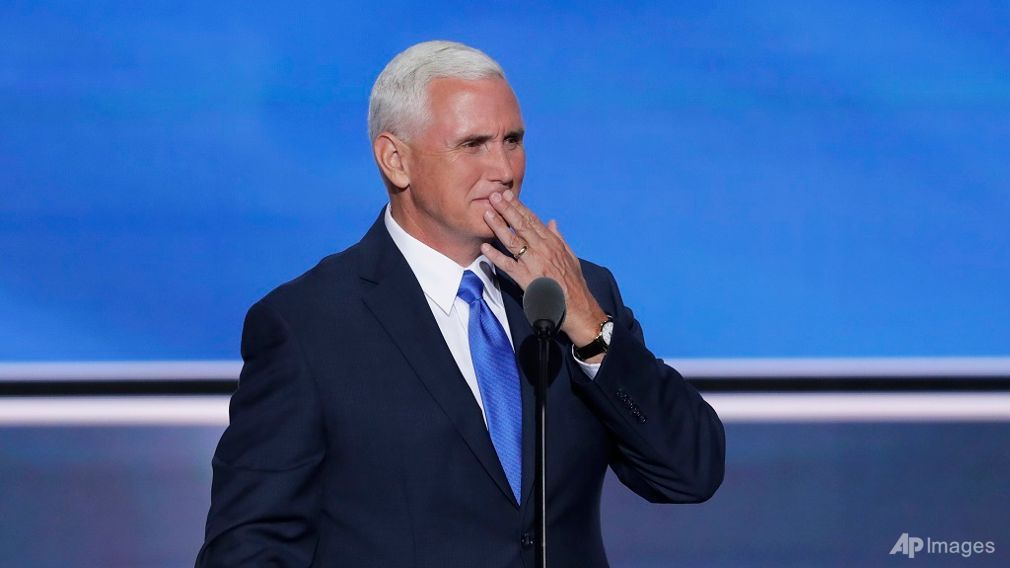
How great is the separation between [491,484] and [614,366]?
0.74 feet

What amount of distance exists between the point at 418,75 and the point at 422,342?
37cm

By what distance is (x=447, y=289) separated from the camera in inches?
69.2

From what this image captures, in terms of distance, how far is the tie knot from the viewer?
176 centimetres

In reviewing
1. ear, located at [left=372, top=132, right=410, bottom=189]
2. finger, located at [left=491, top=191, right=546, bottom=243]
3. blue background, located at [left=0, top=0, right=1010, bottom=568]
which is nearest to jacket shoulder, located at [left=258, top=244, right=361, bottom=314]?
ear, located at [left=372, top=132, right=410, bottom=189]

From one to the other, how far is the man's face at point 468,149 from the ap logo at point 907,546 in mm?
Result: 1699

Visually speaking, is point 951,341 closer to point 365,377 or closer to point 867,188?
point 867,188

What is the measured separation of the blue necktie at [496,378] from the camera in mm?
1659

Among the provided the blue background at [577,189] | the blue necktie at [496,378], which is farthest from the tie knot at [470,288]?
the blue background at [577,189]

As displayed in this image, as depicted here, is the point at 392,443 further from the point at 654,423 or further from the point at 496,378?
the point at 654,423

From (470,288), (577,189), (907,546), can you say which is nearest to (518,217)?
(470,288)

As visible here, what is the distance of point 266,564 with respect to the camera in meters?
1.53

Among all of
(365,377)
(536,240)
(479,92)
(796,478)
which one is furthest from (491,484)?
(796,478)

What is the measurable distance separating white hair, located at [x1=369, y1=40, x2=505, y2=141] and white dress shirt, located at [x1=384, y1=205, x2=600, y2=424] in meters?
0.16

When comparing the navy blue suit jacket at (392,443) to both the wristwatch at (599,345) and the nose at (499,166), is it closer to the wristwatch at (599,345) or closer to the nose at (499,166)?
the wristwatch at (599,345)
